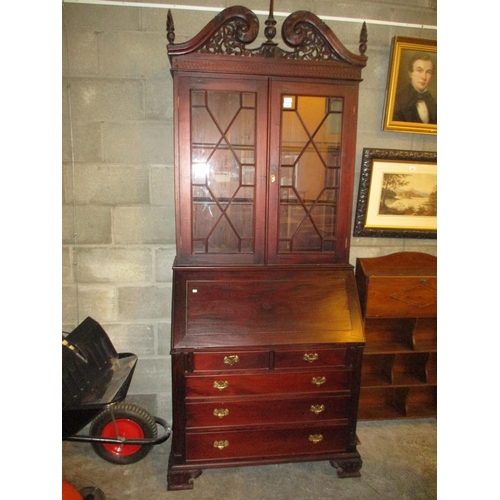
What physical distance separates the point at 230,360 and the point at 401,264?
1.33 meters

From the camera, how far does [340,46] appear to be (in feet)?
5.02

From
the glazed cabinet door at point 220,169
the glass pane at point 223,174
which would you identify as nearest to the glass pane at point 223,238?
the glazed cabinet door at point 220,169

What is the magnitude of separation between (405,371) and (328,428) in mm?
838

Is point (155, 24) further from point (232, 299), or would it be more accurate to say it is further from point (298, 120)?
point (232, 299)

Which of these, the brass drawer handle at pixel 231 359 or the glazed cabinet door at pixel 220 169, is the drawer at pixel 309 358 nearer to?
the brass drawer handle at pixel 231 359

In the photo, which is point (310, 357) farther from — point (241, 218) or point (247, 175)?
point (247, 175)

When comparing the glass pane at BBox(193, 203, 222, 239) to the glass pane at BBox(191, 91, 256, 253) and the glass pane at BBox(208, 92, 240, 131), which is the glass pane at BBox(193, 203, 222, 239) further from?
the glass pane at BBox(208, 92, 240, 131)

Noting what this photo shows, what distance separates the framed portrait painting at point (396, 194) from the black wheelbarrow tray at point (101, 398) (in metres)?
1.64

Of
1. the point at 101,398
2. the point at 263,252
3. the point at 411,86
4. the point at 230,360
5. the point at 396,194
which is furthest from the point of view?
the point at 396,194

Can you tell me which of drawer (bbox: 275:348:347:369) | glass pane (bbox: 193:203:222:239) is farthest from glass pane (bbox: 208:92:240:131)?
drawer (bbox: 275:348:347:369)

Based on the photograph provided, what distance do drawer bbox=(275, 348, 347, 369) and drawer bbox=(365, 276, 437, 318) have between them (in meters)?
0.47

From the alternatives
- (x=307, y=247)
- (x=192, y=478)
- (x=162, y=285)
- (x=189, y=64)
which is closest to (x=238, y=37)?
(x=189, y=64)

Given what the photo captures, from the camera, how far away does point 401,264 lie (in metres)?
2.16

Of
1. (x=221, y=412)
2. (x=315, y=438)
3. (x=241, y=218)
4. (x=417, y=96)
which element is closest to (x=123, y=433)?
(x=221, y=412)
